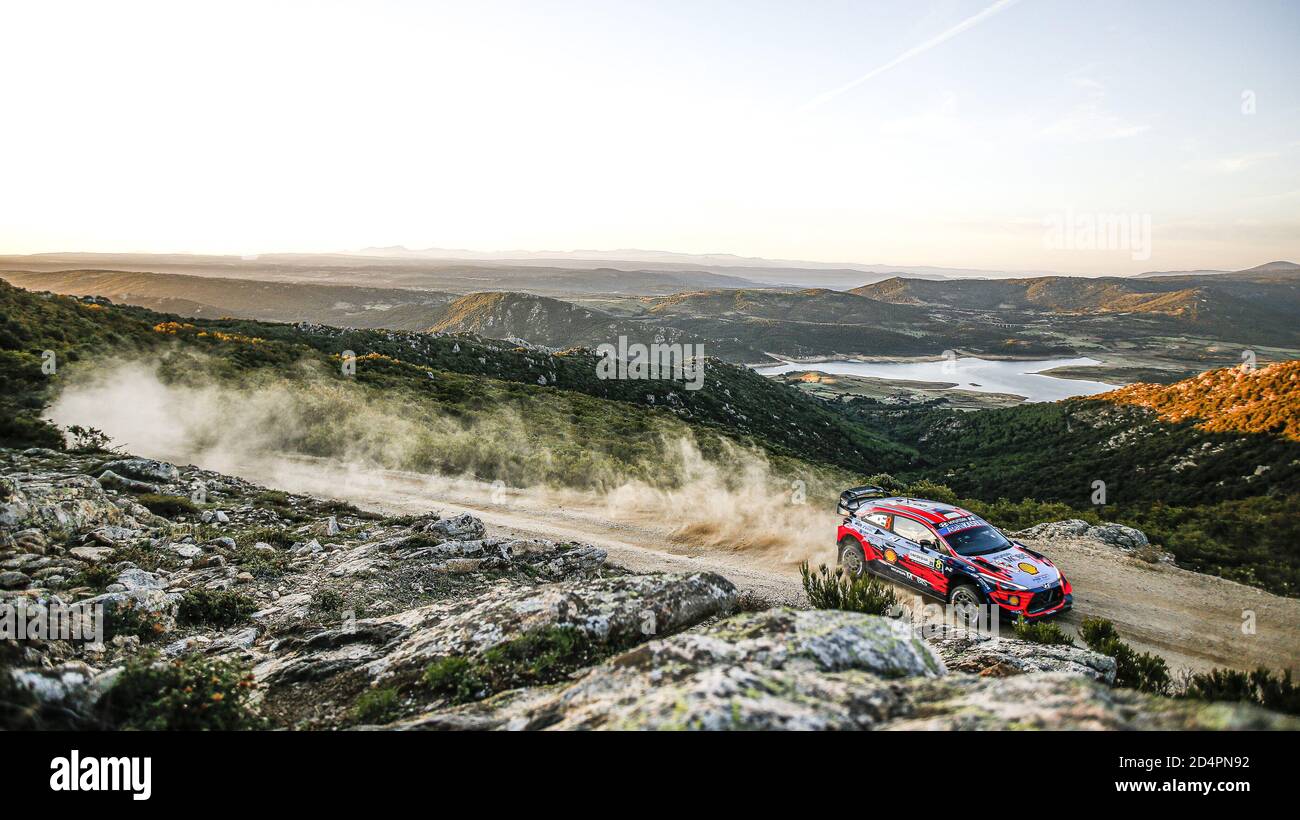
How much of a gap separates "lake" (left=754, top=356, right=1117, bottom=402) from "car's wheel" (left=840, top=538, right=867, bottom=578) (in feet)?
386

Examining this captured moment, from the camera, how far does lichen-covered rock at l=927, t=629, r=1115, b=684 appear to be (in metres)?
7.95

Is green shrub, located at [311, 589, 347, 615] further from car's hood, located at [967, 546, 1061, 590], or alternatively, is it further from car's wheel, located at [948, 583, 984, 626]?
car's hood, located at [967, 546, 1061, 590]

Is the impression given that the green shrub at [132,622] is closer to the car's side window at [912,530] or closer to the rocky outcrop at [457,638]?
the rocky outcrop at [457,638]

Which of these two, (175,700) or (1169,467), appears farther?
(1169,467)

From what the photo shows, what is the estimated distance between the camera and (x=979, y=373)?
507 ft

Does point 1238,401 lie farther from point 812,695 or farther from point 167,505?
point 167,505

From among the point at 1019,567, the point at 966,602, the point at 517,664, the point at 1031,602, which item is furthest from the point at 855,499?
the point at 517,664

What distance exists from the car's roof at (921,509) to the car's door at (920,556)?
0.19 meters

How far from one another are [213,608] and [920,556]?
13.2m

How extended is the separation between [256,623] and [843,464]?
1732 inches
